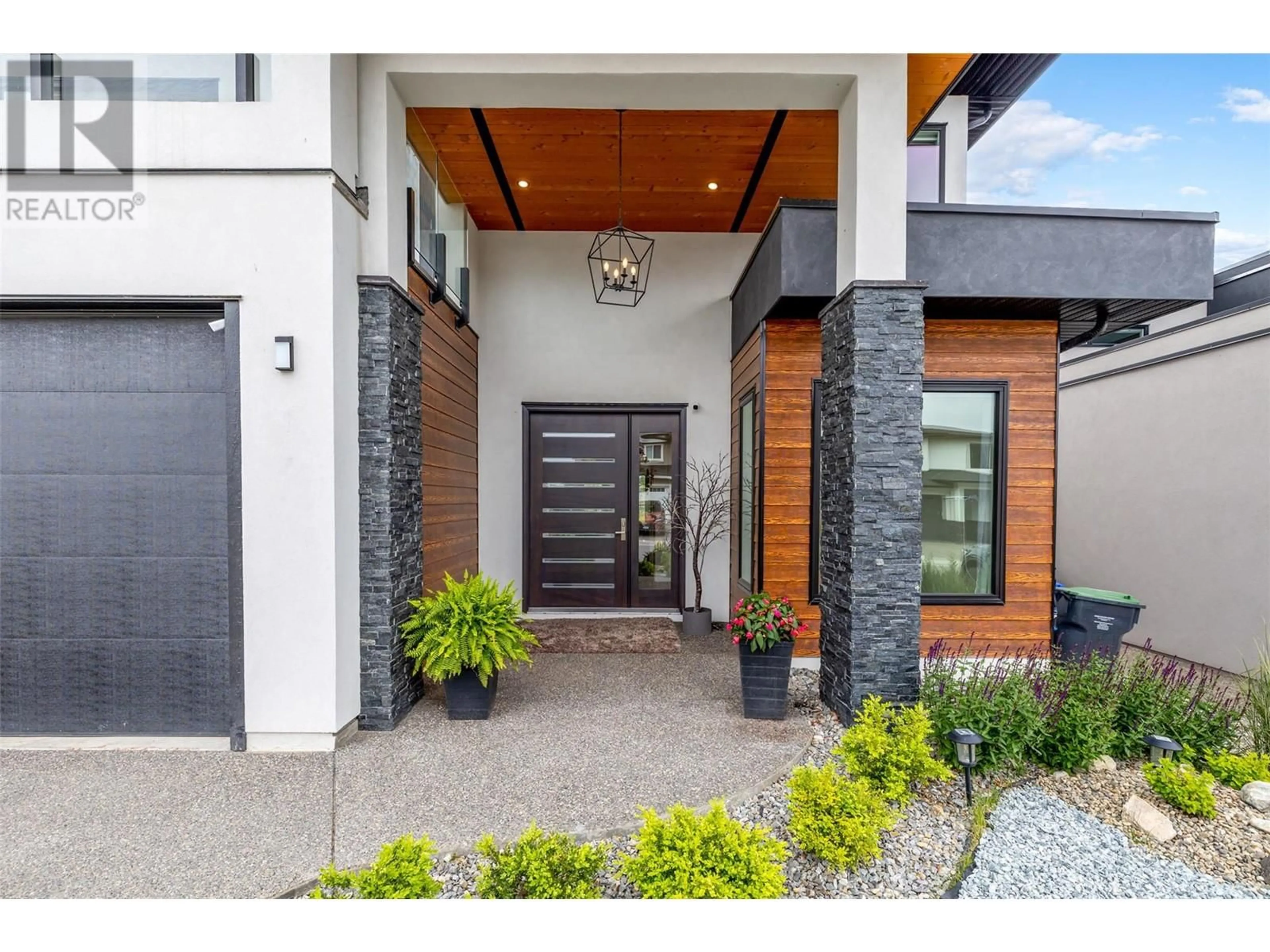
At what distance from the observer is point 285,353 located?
3121 millimetres

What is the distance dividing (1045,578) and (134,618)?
6.07m

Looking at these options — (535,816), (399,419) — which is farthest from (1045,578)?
(399,419)

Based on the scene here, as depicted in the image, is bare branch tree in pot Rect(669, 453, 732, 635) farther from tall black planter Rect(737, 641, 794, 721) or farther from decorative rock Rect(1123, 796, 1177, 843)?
decorative rock Rect(1123, 796, 1177, 843)

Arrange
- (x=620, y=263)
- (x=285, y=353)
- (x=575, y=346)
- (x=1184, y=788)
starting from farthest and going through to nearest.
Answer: (x=575, y=346)
(x=620, y=263)
(x=285, y=353)
(x=1184, y=788)

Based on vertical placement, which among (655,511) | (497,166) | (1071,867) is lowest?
(1071,867)

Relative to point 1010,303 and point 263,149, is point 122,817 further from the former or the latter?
point 1010,303

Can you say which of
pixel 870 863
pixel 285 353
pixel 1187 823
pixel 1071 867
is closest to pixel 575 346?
pixel 285 353

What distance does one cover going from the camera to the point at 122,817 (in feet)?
8.35

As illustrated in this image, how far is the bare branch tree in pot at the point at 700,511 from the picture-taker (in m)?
6.02

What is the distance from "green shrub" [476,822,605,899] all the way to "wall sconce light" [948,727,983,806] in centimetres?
170

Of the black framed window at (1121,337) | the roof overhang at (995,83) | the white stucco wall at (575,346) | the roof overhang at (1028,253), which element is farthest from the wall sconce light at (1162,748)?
the roof overhang at (995,83)

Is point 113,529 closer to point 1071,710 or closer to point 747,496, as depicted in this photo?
point 747,496

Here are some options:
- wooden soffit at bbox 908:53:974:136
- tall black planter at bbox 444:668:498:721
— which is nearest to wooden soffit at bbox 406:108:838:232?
wooden soffit at bbox 908:53:974:136

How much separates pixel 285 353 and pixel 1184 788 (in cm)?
470
